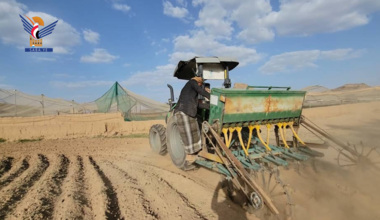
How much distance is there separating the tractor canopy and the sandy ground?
2.23 meters

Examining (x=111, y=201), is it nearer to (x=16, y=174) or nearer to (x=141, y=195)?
(x=141, y=195)

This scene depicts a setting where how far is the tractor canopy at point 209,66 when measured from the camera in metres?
4.94

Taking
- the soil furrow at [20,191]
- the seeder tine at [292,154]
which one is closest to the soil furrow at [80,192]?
the soil furrow at [20,191]

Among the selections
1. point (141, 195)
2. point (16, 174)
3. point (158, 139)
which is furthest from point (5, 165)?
point (141, 195)

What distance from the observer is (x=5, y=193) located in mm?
3740

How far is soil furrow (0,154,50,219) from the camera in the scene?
10.4 ft

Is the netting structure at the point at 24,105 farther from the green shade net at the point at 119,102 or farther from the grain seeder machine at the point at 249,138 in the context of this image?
the grain seeder machine at the point at 249,138

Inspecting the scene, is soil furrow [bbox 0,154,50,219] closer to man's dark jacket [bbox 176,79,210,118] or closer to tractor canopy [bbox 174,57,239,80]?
man's dark jacket [bbox 176,79,210,118]

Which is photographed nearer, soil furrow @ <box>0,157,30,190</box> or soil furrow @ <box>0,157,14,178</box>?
soil furrow @ <box>0,157,30,190</box>

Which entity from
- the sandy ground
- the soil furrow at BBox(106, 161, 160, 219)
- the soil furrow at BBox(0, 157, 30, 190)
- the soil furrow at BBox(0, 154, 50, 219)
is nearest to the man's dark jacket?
the sandy ground

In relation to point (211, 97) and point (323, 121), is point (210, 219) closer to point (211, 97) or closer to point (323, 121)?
point (211, 97)

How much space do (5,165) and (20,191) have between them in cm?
248

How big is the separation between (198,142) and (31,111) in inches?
570

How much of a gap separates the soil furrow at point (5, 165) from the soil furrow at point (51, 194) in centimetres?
112
